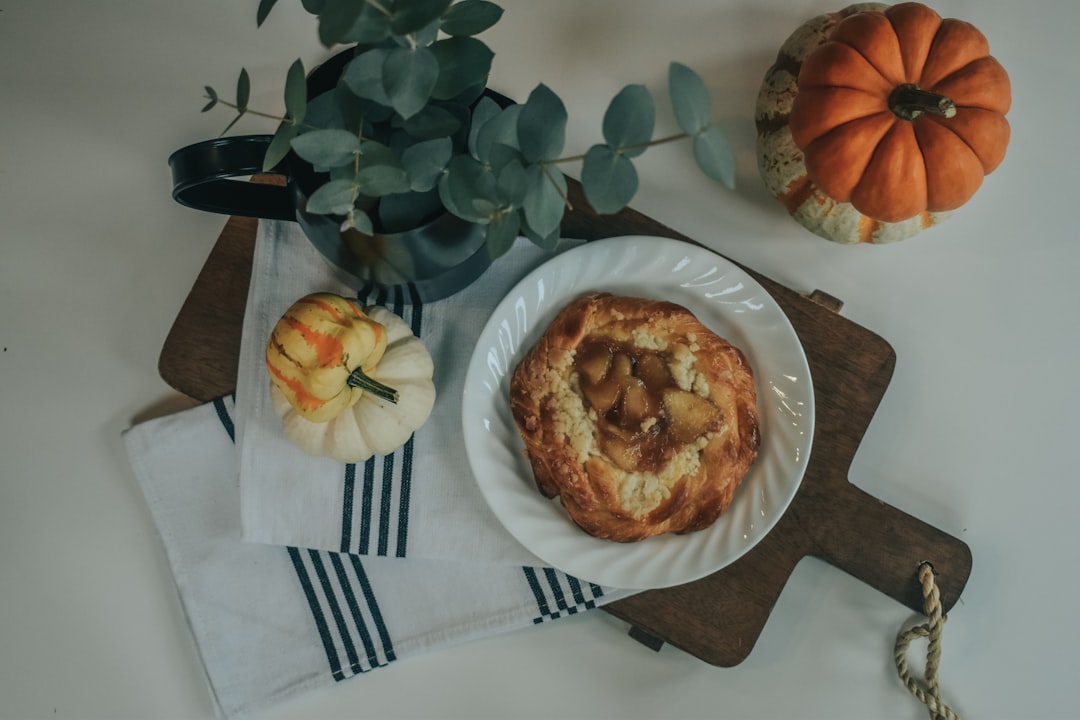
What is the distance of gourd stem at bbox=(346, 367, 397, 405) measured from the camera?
988mm

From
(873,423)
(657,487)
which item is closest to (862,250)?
(873,423)

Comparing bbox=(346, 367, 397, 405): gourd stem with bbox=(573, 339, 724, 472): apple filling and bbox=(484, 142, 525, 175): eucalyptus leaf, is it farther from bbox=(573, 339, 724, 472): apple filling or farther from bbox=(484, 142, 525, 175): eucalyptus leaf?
bbox=(484, 142, 525, 175): eucalyptus leaf

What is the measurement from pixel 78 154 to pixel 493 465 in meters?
0.83

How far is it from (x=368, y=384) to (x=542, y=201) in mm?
384

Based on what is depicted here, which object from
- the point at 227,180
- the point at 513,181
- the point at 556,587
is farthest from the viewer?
the point at 556,587

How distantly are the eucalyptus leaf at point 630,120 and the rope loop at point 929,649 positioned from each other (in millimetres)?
805

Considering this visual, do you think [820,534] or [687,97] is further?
[820,534]

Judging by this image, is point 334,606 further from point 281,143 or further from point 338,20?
point 338,20

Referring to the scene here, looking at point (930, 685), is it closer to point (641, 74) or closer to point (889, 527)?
point (889, 527)

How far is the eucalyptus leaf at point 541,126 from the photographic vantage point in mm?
677

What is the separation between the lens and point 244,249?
115 cm

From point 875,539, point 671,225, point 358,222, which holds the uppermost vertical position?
point 671,225

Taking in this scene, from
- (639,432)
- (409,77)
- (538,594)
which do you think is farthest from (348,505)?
(409,77)

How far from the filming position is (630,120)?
0.64 metres
